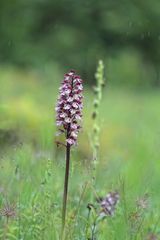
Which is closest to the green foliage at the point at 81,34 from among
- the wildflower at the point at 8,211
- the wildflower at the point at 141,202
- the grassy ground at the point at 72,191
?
the grassy ground at the point at 72,191

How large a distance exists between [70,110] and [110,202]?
2.85 ft

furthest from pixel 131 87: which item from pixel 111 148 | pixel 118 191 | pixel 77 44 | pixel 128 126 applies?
pixel 118 191

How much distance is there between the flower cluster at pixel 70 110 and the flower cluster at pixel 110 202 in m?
0.75

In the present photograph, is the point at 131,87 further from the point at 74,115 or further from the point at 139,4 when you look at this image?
the point at 74,115

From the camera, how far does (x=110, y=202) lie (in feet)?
12.3

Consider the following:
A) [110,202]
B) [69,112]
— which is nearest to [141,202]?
[110,202]

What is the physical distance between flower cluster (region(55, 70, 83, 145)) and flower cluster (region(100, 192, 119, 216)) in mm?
755

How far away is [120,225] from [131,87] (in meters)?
13.0

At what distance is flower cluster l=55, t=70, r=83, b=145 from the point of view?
3.01m

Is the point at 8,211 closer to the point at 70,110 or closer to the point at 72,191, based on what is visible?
the point at 70,110

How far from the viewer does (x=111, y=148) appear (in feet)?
27.0

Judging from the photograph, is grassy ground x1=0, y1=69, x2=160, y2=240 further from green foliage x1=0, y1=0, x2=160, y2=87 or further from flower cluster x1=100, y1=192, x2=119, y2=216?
green foliage x1=0, y1=0, x2=160, y2=87

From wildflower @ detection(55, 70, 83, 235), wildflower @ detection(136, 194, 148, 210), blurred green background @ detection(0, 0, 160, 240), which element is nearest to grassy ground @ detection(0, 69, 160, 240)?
wildflower @ detection(136, 194, 148, 210)

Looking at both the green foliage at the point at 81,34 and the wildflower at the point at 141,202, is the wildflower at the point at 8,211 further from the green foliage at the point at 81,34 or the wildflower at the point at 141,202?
the green foliage at the point at 81,34
